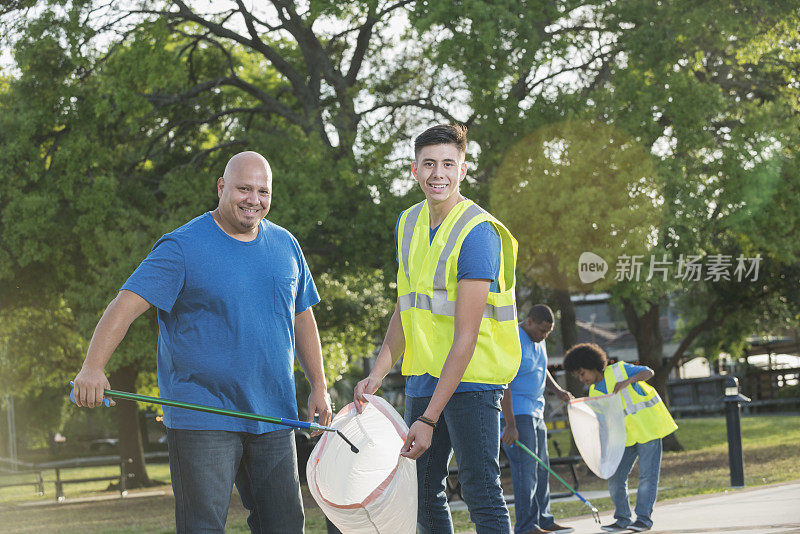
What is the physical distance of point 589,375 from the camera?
8.89 metres

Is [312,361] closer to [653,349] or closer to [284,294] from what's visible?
[284,294]

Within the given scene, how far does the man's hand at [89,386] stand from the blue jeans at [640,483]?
546 cm

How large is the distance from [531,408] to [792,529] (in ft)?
7.19

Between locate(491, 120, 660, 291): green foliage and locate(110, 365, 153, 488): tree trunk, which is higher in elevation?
locate(491, 120, 660, 291): green foliage

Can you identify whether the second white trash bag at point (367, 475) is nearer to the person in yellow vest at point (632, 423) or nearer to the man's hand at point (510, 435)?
the man's hand at point (510, 435)

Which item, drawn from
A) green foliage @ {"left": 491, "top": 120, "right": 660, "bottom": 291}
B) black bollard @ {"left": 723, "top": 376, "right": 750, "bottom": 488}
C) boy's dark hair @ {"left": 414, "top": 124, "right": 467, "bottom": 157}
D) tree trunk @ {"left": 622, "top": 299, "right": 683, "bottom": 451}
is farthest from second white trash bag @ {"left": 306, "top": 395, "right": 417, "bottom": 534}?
tree trunk @ {"left": 622, "top": 299, "right": 683, "bottom": 451}

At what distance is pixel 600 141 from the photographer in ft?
51.3

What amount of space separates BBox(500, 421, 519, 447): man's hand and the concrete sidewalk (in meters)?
0.98

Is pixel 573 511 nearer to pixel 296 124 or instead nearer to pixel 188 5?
pixel 296 124

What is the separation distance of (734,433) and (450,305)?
911 centimetres

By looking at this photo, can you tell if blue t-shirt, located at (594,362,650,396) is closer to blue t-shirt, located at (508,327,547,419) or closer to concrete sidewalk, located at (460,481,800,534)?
blue t-shirt, located at (508,327,547,419)

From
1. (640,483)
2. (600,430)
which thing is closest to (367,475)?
(640,483)

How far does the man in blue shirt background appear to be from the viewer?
8.12 meters

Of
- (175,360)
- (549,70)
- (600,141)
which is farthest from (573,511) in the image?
(549,70)
